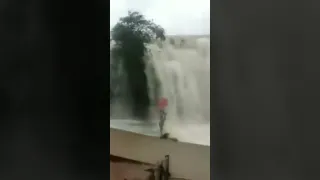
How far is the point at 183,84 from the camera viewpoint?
1.14 meters

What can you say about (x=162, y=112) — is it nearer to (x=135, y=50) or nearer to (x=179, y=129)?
(x=179, y=129)

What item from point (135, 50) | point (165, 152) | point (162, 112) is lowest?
point (165, 152)

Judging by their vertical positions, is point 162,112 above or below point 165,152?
above

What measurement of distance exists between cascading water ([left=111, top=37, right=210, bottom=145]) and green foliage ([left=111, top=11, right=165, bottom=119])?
0.9 inches

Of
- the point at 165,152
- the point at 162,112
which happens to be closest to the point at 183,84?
the point at 162,112

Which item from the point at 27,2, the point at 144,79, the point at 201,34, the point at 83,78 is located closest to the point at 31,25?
the point at 27,2

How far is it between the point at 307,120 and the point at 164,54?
52cm

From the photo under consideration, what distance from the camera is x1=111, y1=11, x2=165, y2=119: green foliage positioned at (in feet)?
3.82

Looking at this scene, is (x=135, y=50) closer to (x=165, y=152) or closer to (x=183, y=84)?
(x=183, y=84)

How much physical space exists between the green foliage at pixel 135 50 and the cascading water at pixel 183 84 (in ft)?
0.07

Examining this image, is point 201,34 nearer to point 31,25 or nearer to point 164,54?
point 164,54

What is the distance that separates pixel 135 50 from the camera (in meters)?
1.18

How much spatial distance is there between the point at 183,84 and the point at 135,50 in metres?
0.19

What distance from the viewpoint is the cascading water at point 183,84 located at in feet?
3.63
